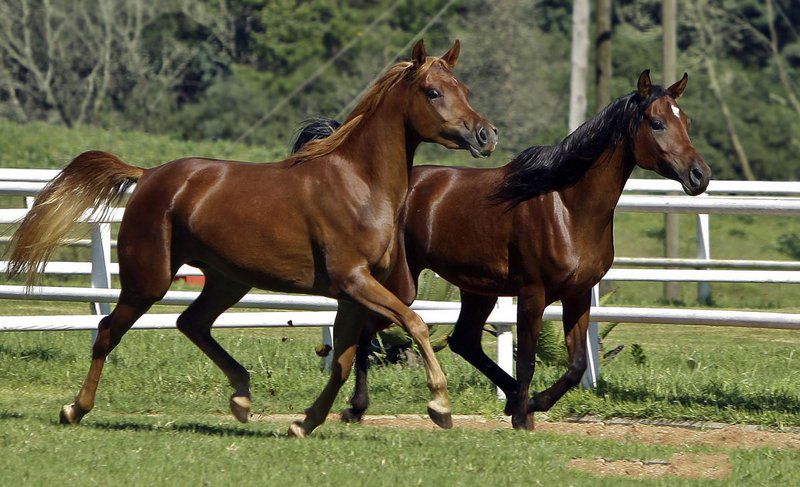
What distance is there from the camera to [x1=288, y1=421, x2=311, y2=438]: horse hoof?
675 centimetres

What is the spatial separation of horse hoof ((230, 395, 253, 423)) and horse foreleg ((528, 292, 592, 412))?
1630 millimetres

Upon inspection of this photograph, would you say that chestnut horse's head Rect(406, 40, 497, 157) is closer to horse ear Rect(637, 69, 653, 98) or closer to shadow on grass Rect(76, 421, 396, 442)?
horse ear Rect(637, 69, 653, 98)

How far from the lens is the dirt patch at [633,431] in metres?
7.24

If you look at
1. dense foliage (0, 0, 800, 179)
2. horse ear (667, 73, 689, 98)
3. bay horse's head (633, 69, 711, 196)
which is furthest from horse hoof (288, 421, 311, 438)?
dense foliage (0, 0, 800, 179)

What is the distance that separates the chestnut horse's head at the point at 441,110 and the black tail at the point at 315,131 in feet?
3.89

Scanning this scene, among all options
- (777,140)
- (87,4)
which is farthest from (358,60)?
(777,140)

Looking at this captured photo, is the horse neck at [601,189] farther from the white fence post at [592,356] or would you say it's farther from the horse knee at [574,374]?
the white fence post at [592,356]

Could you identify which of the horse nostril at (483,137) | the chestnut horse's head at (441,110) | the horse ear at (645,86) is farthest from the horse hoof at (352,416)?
the horse ear at (645,86)

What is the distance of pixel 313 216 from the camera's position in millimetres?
6715

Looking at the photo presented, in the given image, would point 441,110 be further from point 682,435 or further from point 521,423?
point 682,435

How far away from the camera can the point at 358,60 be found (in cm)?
4003

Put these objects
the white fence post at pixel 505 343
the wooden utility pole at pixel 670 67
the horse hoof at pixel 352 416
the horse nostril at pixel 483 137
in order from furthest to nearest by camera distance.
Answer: the wooden utility pole at pixel 670 67
the white fence post at pixel 505 343
the horse hoof at pixel 352 416
the horse nostril at pixel 483 137

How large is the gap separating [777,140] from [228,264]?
32478mm

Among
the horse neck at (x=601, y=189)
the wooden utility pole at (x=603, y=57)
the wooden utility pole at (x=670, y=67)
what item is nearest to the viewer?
the horse neck at (x=601, y=189)
